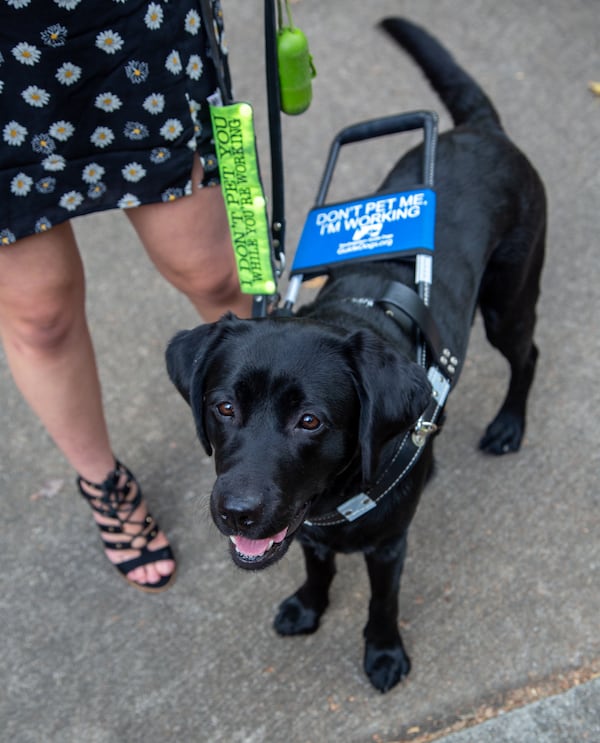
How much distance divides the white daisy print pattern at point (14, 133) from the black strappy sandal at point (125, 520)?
1.22 metres

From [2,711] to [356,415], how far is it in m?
1.52

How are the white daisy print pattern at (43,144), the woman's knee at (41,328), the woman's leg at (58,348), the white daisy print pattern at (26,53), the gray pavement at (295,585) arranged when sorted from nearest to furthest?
the white daisy print pattern at (26,53)
the white daisy print pattern at (43,144)
the woman's leg at (58,348)
the woman's knee at (41,328)
the gray pavement at (295,585)

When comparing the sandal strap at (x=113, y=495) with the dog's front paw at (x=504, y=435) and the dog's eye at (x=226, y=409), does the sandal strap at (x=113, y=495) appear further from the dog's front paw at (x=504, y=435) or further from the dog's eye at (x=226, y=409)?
the dog's front paw at (x=504, y=435)

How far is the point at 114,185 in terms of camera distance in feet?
7.33

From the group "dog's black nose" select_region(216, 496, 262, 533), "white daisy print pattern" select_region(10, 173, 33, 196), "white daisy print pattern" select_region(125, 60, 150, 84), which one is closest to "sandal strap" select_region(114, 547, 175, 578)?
"dog's black nose" select_region(216, 496, 262, 533)

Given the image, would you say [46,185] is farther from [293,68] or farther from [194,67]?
[293,68]

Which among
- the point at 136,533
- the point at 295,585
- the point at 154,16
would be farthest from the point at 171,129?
the point at 295,585

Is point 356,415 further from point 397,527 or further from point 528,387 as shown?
point 528,387

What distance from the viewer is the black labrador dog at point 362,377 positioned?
1.95 meters

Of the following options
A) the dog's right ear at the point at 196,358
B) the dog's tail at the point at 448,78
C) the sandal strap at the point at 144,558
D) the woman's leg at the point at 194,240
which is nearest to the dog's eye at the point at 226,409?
the dog's right ear at the point at 196,358

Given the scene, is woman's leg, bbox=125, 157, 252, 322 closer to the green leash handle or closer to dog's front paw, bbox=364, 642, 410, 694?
the green leash handle

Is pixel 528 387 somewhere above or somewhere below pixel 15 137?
below

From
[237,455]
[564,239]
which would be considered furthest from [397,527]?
[564,239]

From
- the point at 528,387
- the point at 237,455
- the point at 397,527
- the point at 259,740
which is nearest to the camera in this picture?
the point at 237,455
